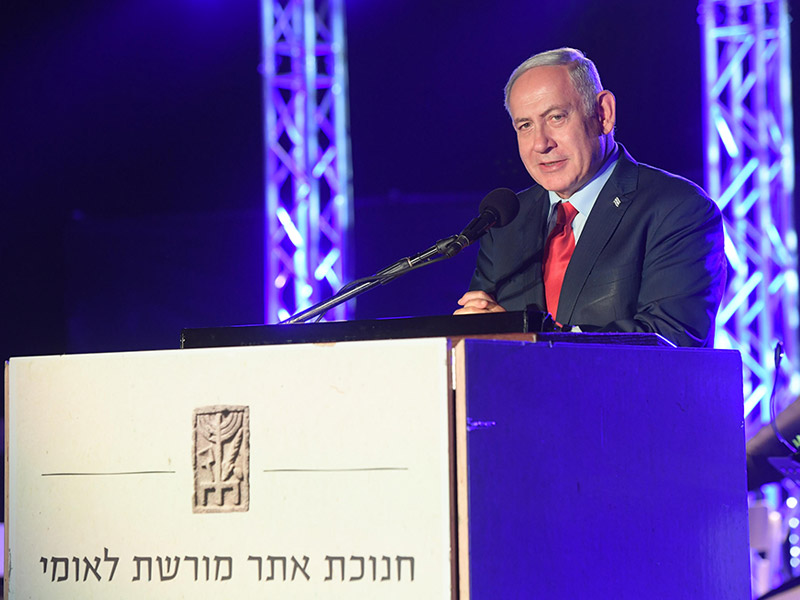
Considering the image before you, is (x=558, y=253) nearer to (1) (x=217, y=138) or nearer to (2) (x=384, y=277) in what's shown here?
(2) (x=384, y=277)

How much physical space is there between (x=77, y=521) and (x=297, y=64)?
16.5 feet

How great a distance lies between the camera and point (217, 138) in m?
6.65

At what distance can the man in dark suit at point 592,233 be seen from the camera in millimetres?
1727

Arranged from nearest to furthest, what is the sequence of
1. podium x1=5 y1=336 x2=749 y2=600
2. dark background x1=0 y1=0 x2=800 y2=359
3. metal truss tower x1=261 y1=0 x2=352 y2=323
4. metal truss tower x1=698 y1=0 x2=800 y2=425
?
podium x1=5 y1=336 x2=749 y2=600 < metal truss tower x1=698 y1=0 x2=800 y2=425 < metal truss tower x1=261 y1=0 x2=352 y2=323 < dark background x1=0 y1=0 x2=800 y2=359

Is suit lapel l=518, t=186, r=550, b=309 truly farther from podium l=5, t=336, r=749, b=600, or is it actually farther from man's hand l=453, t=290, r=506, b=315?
podium l=5, t=336, r=749, b=600

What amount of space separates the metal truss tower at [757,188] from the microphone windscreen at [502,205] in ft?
11.7

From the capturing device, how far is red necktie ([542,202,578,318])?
78.7 inches

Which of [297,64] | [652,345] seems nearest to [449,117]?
[297,64]

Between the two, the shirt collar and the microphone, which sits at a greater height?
the shirt collar

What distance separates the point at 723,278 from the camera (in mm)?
1800

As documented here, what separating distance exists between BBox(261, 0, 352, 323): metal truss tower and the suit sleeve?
403cm

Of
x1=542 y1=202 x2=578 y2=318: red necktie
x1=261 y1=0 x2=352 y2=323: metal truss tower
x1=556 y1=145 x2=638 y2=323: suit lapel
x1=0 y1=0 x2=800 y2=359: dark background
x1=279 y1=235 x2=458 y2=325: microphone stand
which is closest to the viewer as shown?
x1=279 y1=235 x2=458 y2=325: microphone stand

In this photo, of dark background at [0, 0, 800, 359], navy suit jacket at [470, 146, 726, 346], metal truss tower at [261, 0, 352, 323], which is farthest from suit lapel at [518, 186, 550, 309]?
dark background at [0, 0, 800, 359]

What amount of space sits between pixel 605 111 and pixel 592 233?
13.7 inches
